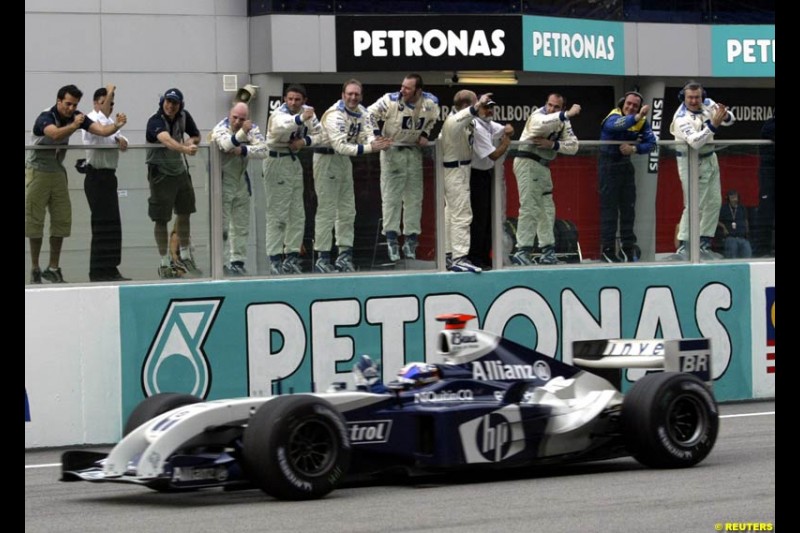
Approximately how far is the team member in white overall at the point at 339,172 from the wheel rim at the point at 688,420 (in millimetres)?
4220

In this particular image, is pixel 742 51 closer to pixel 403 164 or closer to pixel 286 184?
pixel 403 164

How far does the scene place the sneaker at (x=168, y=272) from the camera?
13281mm

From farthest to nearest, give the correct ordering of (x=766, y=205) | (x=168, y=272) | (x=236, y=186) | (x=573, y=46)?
(x=573, y=46)
(x=766, y=205)
(x=236, y=186)
(x=168, y=272)

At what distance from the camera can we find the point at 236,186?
1348cm

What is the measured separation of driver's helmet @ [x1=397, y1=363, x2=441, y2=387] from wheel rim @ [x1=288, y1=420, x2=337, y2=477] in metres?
0.94

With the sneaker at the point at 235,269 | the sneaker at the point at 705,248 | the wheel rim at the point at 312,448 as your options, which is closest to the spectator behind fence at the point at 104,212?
the sneaker at the point at 235,269

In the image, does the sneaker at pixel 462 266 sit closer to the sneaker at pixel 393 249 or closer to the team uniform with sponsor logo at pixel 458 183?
the team uniform with sponsor logo at pixel 458 183

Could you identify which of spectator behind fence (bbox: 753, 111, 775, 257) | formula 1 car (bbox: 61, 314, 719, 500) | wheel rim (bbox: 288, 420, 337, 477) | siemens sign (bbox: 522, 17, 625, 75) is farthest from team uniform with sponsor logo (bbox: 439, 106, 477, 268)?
siemens sign (bbox: 522, 17, 625, 75)

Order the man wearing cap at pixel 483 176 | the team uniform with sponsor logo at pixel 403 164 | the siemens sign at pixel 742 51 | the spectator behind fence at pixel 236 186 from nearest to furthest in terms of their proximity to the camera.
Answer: the spectator behind fence at pixel 236 186 → the team uniform with sponsor logo at pixel 403 164 → the man wearing cap at pixel 483 176 → the siemens sign at pixel 742 51

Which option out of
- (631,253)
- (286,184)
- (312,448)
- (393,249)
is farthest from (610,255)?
(312,448)

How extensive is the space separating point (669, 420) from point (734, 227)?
5.49m

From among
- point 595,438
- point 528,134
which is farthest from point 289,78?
point 595,438
